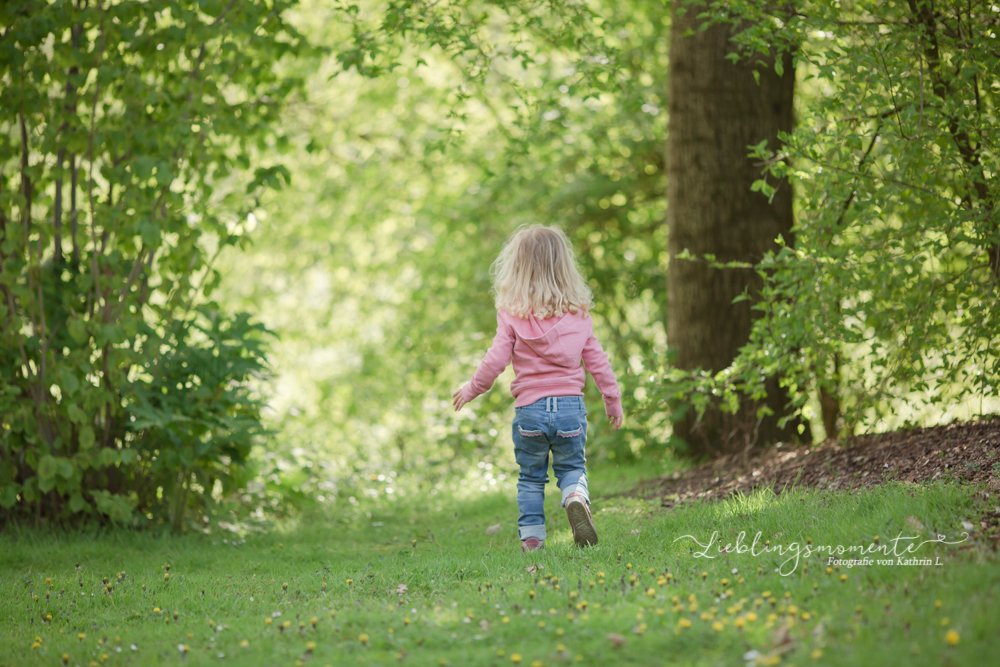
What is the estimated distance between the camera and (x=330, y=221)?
11.7m

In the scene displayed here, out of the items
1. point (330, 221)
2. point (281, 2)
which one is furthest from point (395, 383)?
point (281, 2)

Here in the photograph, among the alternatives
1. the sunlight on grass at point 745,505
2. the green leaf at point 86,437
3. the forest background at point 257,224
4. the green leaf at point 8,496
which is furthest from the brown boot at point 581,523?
the green leaf at point 8,496

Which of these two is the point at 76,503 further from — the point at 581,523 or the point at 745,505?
the point at 745,505

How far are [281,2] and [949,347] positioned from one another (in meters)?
4.78

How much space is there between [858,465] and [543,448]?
1934 mm

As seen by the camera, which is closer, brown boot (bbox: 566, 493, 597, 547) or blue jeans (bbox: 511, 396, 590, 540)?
brown boot (bbox: 566, 493, 597, 547)

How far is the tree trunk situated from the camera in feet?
21.3

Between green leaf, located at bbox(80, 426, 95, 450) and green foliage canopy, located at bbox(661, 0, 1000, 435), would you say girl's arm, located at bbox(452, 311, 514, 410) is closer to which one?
green foliage canopy, located at bbox(661, 0, 1000, 435)

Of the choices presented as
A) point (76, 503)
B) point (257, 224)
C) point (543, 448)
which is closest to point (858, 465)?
point (543, 448)

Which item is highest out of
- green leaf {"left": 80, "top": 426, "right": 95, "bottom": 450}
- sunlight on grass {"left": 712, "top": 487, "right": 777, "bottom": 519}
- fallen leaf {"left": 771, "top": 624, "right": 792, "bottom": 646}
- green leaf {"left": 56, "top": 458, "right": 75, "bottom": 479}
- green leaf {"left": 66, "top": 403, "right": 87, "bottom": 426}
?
green leaf {"left": 66, "top": 403, "right": 87, "bottom": 426}

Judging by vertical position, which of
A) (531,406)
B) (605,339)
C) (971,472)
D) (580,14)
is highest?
(580,14)

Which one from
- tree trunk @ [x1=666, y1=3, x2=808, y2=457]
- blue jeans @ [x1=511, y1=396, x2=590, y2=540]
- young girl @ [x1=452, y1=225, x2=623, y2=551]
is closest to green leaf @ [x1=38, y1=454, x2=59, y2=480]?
young girl @ [x1=452, y1=225, x2=623, y2=551]

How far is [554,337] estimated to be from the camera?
439 cm

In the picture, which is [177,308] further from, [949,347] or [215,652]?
[949,347]
